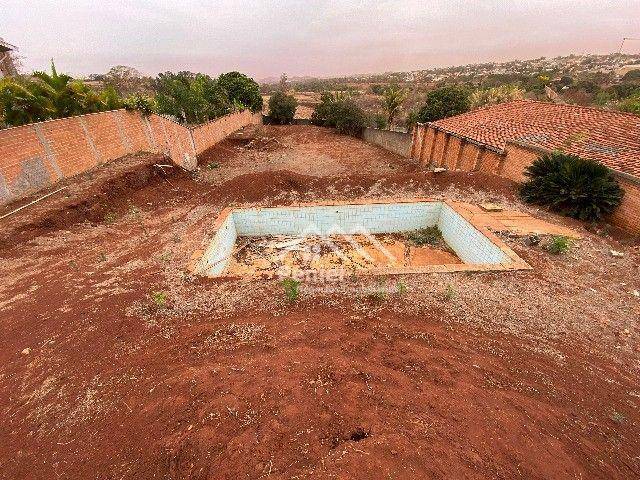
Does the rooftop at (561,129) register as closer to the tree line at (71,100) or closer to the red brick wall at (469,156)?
the red brick wall at (469,156)

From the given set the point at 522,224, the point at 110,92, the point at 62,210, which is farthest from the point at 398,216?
the point at 110,92

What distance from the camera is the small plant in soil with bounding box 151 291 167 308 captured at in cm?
455

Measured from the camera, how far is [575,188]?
7.71 metres

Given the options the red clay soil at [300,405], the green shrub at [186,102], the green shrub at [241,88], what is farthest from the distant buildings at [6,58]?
the red clay soil at [300,405]

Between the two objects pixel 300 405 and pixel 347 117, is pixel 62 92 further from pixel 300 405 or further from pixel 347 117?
pixel 347 117

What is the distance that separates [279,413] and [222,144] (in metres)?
18.5

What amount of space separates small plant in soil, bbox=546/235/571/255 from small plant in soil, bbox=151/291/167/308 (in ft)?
22.3

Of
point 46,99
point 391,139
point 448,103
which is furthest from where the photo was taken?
point 391,139

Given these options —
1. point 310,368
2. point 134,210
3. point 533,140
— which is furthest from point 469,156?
point 310,368

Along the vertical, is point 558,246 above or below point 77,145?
below

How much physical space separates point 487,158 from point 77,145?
13.4m

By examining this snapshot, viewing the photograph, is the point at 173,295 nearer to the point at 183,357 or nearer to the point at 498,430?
the point at 183,357

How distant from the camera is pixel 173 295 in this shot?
487cm

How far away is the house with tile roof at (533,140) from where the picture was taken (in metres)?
7.87
